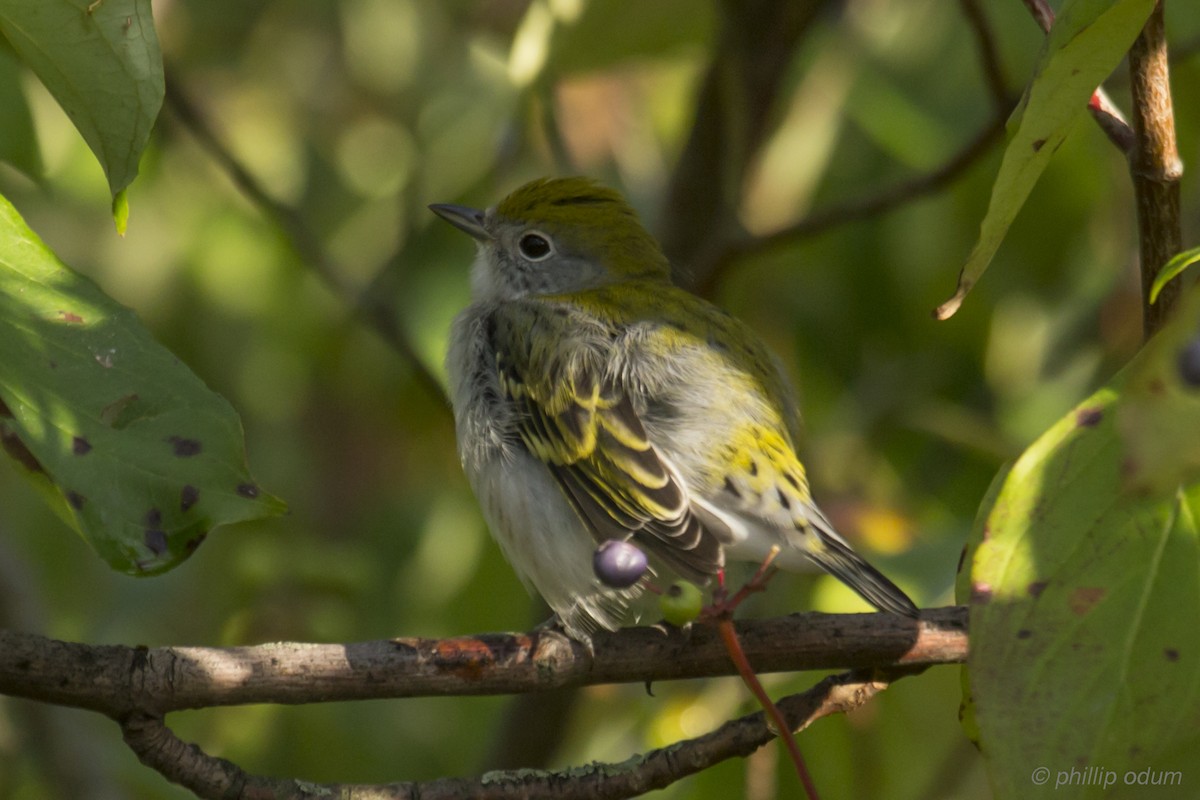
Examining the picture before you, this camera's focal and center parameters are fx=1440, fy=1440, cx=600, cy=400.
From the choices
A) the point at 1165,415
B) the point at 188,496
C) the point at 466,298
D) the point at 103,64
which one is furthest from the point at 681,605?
the point at 466,298

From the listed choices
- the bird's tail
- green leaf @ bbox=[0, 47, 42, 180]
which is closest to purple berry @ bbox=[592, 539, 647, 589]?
the bird's tail

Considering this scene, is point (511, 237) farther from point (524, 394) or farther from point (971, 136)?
point (971, 136)

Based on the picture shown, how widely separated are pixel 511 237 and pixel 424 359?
51 centimetres

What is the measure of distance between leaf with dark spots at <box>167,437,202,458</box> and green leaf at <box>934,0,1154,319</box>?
1.02 metres

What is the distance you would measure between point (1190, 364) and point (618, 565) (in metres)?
1.14

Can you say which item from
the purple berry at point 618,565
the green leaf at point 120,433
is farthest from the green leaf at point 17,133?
the purple berry at point 618,565

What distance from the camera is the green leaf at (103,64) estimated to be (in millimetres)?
1702

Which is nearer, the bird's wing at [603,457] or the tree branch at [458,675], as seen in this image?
the tree branch at [458,675]

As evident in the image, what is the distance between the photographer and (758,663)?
252 cm

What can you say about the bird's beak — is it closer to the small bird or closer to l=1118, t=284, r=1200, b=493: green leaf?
the small bird

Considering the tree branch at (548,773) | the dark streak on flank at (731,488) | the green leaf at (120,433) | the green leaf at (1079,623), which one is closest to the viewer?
the green leaf at (1079,623)

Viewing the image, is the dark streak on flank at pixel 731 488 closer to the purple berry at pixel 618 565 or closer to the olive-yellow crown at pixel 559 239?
the purple berry at pixel 618 565

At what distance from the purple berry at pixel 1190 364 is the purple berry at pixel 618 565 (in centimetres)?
113

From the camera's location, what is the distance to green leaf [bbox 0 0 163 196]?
1.70 metres
